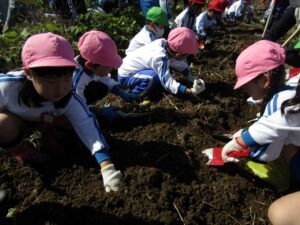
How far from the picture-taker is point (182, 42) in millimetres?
3123

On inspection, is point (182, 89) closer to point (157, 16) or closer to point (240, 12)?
point (157, 16)

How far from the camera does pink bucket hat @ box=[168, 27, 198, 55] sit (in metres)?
3.12

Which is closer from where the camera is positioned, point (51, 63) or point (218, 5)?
point (51, 63)

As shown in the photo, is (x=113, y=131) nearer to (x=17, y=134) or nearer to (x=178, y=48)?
(x=17, y=134)

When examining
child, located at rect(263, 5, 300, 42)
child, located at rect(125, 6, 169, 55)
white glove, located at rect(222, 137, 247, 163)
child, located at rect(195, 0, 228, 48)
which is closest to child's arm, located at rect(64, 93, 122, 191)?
white glove, located at rect(222, 137, 247, 163)

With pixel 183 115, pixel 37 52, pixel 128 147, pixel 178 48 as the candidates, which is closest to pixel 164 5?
pixel 178 48

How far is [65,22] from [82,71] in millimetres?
2082

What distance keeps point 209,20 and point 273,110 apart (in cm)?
390

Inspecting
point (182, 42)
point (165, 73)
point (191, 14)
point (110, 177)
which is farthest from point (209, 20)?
point (110, 177)

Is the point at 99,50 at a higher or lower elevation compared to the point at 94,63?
higher

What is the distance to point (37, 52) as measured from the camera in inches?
71.2

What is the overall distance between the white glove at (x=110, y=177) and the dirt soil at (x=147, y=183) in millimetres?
71

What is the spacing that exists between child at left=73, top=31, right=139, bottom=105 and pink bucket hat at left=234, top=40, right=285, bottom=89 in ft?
3.48

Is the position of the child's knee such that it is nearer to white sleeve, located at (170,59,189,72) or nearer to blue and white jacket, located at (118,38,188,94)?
blue and white jacket, located at (118,38,188,94)
